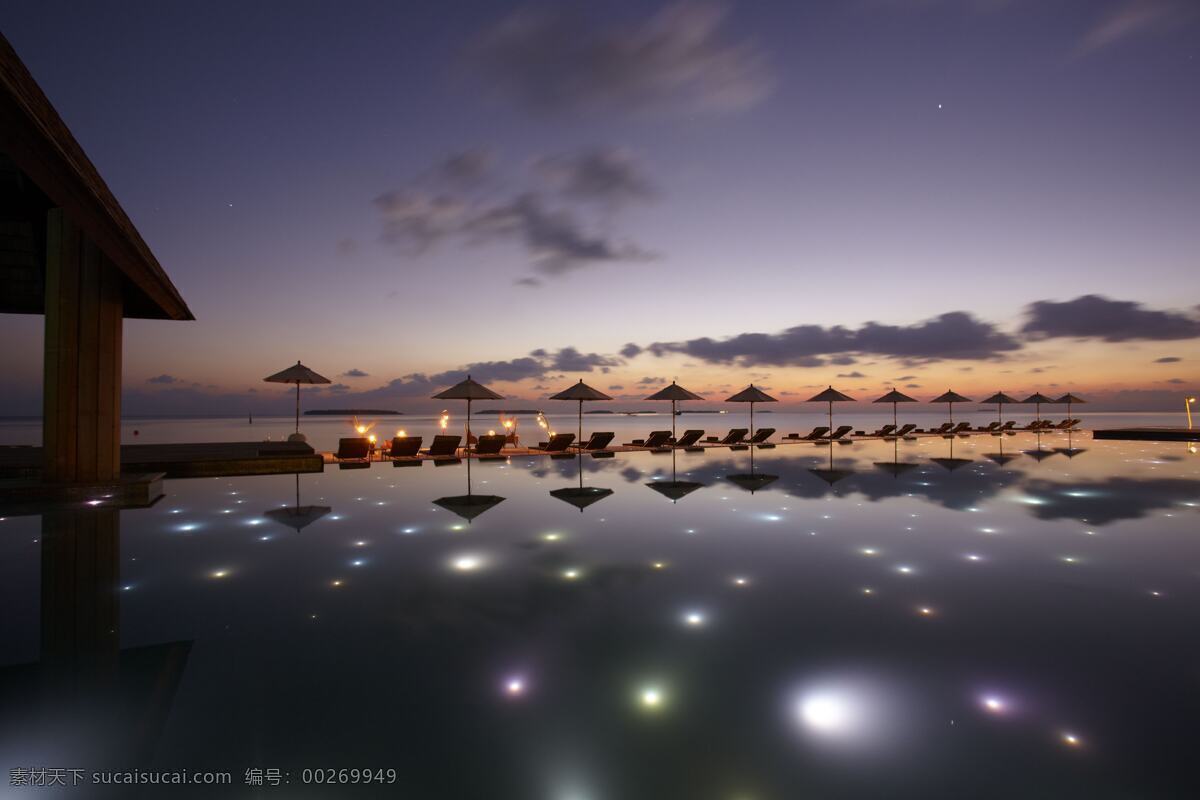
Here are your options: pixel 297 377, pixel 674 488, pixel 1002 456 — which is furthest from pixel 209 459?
pixel 1002 456

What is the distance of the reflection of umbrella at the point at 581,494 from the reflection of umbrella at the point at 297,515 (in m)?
3.63

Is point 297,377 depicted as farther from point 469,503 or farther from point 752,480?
point 752,480

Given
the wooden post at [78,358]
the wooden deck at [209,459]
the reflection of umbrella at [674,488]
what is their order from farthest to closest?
1. the wooden deck at [209,459]
2. the reflection of umbrella at [674,488]
3. the wooden post at [78,358]

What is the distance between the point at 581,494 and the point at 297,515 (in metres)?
4.42

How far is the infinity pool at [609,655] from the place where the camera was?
7.68 feet

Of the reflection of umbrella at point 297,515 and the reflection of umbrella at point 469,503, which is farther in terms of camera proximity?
the reflection of umbrella at point 469,503

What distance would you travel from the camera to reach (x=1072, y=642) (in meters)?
3.60

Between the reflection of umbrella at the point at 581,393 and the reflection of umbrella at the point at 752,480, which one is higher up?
the reflection of umbrella at the point at 581,393

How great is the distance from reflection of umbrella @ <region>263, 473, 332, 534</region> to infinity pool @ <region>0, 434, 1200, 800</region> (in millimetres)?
74

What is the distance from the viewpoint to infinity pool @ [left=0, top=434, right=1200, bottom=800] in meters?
2.34

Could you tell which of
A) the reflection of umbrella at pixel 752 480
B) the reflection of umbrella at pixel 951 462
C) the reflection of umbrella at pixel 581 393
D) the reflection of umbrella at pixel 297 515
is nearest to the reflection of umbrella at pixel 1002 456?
the reflection of umbrella at pixel 951 462

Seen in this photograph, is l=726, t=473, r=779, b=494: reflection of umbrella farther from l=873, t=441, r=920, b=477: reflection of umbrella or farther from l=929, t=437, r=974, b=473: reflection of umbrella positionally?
l=929, t=437, r=974, b=473: reflection of umbrella

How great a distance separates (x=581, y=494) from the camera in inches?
382

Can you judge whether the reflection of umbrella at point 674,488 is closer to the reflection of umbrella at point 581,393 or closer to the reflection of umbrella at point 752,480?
the reflection of umbrella at point 752,480
